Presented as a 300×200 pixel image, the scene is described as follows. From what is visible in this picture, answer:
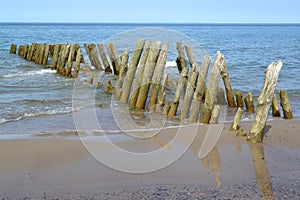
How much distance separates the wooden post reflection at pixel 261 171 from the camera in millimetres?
5119

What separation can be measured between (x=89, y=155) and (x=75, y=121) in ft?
9.38

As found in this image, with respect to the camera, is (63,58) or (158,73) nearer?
(158,73)

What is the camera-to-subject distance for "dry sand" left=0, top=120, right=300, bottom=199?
507 centimetres

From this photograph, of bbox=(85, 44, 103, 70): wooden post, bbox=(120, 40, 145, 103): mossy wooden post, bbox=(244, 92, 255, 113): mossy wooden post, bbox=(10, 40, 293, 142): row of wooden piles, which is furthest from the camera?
bbox=(85, 44, 103, 70): wooden post

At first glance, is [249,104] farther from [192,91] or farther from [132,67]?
[132,67]

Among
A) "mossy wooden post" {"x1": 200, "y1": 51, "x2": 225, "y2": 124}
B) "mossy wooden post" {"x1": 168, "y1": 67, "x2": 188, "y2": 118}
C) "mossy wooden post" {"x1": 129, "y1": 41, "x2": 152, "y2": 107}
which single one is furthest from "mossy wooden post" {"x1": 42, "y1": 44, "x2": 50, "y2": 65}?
"mossy wooden post" {"x1": 200, "y1": 51, "x2": 225, "y2": 124}

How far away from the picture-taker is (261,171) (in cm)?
594

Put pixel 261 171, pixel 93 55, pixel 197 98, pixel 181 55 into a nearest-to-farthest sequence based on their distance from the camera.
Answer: pixel 261 171 < pixel 197 98 < pixel 181 55 < pixel 93 55

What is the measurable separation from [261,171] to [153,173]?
5.38 feet

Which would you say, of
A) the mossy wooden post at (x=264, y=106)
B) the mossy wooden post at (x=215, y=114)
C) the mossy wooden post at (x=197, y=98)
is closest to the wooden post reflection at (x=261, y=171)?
the mossy wooden post at (x=264, y=106)

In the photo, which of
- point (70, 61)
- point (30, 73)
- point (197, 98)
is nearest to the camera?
point (197, 98)

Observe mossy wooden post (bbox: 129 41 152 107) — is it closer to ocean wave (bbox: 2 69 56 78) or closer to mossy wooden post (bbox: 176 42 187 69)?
mossy wooden post (bbox: 176 42 187 69)

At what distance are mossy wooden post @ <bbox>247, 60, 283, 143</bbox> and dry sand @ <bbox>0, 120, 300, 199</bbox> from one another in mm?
205

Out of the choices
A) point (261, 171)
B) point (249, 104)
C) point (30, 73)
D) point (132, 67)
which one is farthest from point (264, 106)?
point (30, 73)
